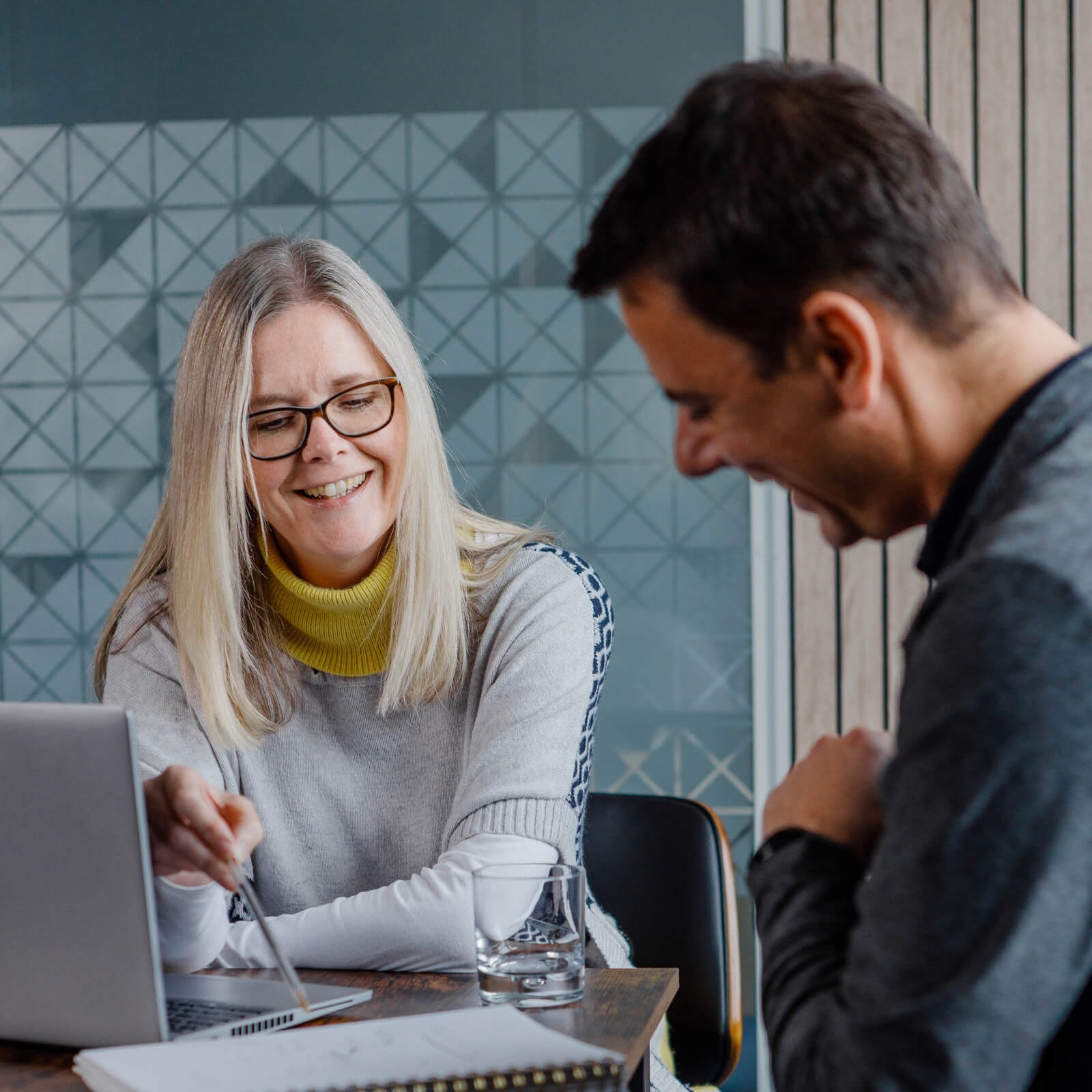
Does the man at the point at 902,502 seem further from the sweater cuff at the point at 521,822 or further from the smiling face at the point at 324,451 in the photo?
the smiling face at the point at 324,451

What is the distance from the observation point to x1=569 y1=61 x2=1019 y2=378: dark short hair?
72 cm

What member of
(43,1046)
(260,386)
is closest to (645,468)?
(260,386)

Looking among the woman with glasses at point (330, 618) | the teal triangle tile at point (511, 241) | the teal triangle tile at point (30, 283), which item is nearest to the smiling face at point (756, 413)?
the woman with glasses at point (330, 618)

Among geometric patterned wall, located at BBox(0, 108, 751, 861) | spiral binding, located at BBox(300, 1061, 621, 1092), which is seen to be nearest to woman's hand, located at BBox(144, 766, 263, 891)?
spiral binding, located at BBox(300, 1061, 621, 1092)

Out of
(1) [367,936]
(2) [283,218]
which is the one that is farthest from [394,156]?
(1) [367,936]

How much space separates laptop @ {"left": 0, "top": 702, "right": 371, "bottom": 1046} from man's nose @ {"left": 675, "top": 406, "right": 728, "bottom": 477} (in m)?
0.44

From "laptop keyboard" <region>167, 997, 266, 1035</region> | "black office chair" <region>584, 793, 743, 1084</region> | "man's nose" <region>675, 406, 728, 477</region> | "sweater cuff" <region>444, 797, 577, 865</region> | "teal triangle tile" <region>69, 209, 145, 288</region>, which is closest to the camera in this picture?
"man's nose" <region>675, 406, 728, 477</region>

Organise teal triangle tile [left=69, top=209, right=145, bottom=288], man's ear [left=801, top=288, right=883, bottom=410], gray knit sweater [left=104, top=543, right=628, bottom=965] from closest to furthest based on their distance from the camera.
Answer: man's ear [left=801, top=288, right=883, bottom=410] < gray knit sweater [left=104, top=543, right=628, bottom=965] < teal triangle tile [left=69, top=209, right=145, bottom=288]

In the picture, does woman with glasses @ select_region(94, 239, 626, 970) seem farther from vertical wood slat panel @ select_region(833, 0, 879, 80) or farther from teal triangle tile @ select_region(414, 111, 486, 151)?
vertical wood slat panel @ select_region(833, 0, 879, 80)

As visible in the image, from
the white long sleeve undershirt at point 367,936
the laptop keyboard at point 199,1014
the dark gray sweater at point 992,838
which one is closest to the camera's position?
the dark gray sweater at point 992,838

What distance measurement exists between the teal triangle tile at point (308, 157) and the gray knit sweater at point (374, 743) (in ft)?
4.76

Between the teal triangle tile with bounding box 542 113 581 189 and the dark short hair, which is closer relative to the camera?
the dark short hair

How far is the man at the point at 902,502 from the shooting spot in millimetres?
608

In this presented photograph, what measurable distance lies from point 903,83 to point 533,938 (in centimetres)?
221
